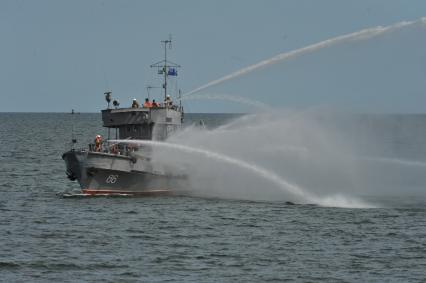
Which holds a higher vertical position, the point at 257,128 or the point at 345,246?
the point at 257,128

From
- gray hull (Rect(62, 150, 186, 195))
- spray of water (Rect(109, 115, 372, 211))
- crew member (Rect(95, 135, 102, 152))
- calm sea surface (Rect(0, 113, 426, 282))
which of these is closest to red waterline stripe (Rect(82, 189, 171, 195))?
gray hull (Rect(62, 150, 186, 195))

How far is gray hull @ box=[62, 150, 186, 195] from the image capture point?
60.4 metres

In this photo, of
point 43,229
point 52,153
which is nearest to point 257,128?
point 43,229

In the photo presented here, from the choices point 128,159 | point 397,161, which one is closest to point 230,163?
point 128,159

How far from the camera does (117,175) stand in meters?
61.2

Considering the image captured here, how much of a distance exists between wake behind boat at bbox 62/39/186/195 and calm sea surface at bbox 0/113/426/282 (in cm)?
159

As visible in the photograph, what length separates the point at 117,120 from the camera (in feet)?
209

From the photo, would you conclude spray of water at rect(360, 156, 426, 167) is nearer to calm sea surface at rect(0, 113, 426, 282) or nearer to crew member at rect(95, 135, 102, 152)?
calm sea surface at rect(0, 113, 426, 282)

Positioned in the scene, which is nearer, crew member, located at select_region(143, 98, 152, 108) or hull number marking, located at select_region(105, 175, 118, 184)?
hull number marking, located at select_region(105, 175, 118, 184)

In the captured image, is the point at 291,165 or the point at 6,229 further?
the point at 291,165

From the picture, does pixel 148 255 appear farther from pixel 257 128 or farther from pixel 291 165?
pixel 291 165

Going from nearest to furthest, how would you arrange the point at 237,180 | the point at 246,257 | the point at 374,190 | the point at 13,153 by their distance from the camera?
1. the point at 246,257
2. the point at 237,180
3. the point at 374,190
4. the point at 13,153

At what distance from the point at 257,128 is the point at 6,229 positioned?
21.1 metres

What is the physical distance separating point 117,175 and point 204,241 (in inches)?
676
